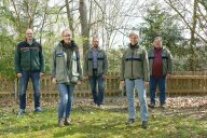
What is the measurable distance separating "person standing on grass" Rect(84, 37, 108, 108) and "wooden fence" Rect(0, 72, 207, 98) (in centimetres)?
639

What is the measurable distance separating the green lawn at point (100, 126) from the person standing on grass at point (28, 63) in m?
0.64

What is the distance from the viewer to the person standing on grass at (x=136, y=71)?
30.6 feet

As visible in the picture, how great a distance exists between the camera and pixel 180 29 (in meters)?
22.2

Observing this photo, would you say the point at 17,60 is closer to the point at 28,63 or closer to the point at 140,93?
the point at 28,63

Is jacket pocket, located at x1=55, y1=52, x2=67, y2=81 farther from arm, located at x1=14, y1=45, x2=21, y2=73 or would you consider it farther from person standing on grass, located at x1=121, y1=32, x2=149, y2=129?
arm, located at x1=14, y1=45, x2=21, y2=73

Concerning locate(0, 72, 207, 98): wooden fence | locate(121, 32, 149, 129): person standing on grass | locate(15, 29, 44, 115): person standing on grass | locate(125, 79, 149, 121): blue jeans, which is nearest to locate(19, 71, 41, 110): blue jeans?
locate(15, 29, 44, 115): person standing on grass

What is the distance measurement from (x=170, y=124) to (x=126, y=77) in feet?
4.54

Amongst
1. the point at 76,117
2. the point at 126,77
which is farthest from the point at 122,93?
the point at 126,77

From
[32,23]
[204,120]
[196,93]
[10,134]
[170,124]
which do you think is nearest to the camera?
[10,134]

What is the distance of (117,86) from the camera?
2033 centimetres

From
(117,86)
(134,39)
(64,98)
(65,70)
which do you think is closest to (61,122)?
(64,98)

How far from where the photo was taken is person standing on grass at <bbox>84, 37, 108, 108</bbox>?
1305 cm

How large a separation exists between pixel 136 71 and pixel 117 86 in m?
11.0

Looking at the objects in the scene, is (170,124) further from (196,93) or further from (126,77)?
(196,93)
